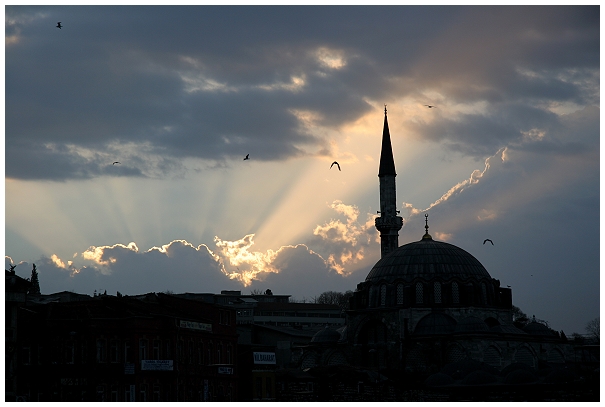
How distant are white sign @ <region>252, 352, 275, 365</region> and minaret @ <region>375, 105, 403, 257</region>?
2520 cm

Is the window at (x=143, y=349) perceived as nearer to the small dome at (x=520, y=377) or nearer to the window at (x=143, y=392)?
the window at (x=143, y=392)

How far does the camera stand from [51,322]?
1833 inches

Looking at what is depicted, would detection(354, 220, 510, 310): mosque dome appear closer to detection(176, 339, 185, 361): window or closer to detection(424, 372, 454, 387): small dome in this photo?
detection(424, 372, 454, 387): small dome

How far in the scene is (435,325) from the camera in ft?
228

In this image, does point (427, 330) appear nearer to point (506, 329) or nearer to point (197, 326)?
point (506, 329)

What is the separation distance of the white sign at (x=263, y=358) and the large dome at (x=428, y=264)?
17.8 m

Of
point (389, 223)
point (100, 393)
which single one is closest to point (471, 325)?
point (389, 223)

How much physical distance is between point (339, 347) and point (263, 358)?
18.4 metres

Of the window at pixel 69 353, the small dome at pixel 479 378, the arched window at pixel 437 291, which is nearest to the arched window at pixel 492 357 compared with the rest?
the arched window at pixel 437 291

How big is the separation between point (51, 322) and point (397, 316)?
29.8 meters

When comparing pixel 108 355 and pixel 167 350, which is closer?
pixel 108 355

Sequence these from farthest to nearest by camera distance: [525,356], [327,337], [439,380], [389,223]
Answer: [389,223] < [327,337] < [525,356] < [439,380]

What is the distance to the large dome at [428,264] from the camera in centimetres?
7244

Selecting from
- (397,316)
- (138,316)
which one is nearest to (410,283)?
(397,316)
